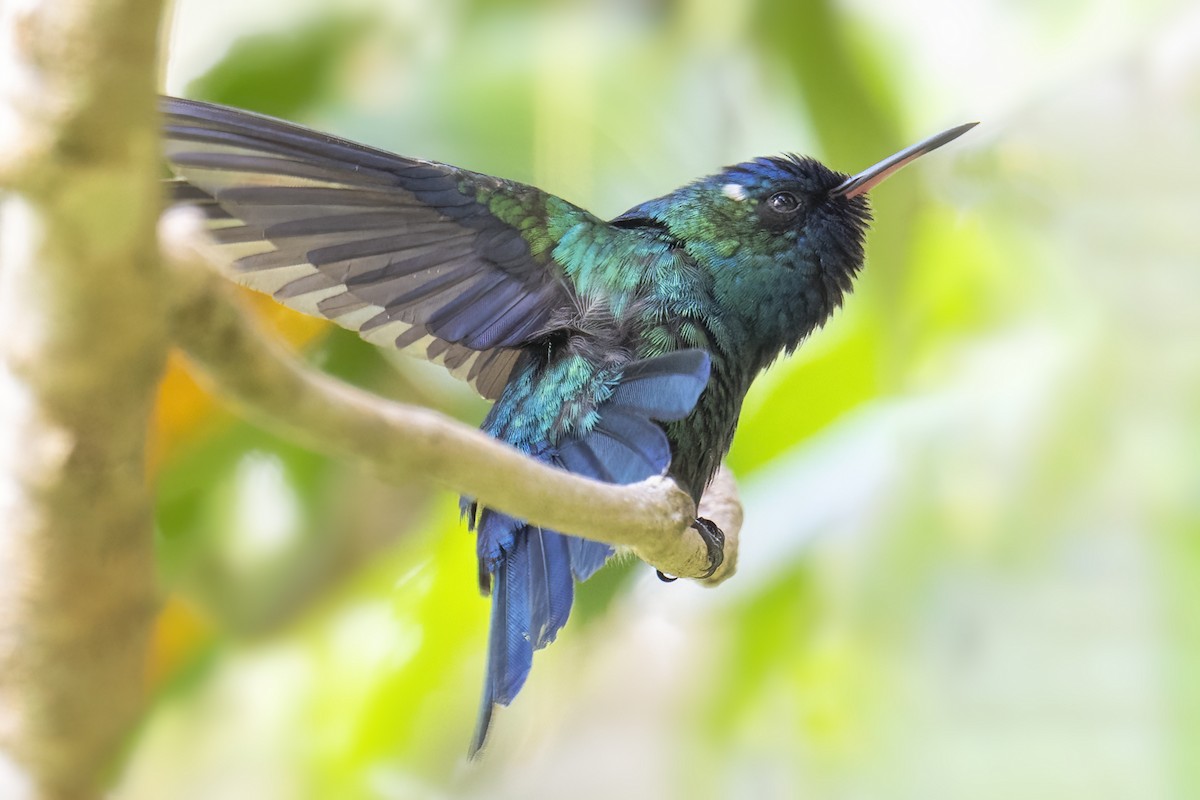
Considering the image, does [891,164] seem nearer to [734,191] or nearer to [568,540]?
[734,191]

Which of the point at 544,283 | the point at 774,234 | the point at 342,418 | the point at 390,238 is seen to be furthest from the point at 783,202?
the point at 342,418

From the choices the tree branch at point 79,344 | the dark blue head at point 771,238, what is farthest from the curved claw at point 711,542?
the tree branch at point 79,344

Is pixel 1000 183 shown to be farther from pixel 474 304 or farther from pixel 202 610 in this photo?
pixel 202 610

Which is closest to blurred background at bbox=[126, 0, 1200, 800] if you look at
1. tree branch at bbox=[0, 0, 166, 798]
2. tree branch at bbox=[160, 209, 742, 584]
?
tree branch at bbox=[160, 209, 742, 584]

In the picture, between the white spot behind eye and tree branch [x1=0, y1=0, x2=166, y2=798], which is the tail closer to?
the white spot behind eye

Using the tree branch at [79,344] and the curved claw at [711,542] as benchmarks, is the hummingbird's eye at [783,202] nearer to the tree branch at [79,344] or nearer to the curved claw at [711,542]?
the curved claw at [711,542]

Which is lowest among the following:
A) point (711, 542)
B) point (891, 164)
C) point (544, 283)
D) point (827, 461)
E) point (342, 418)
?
point (827, 461)
